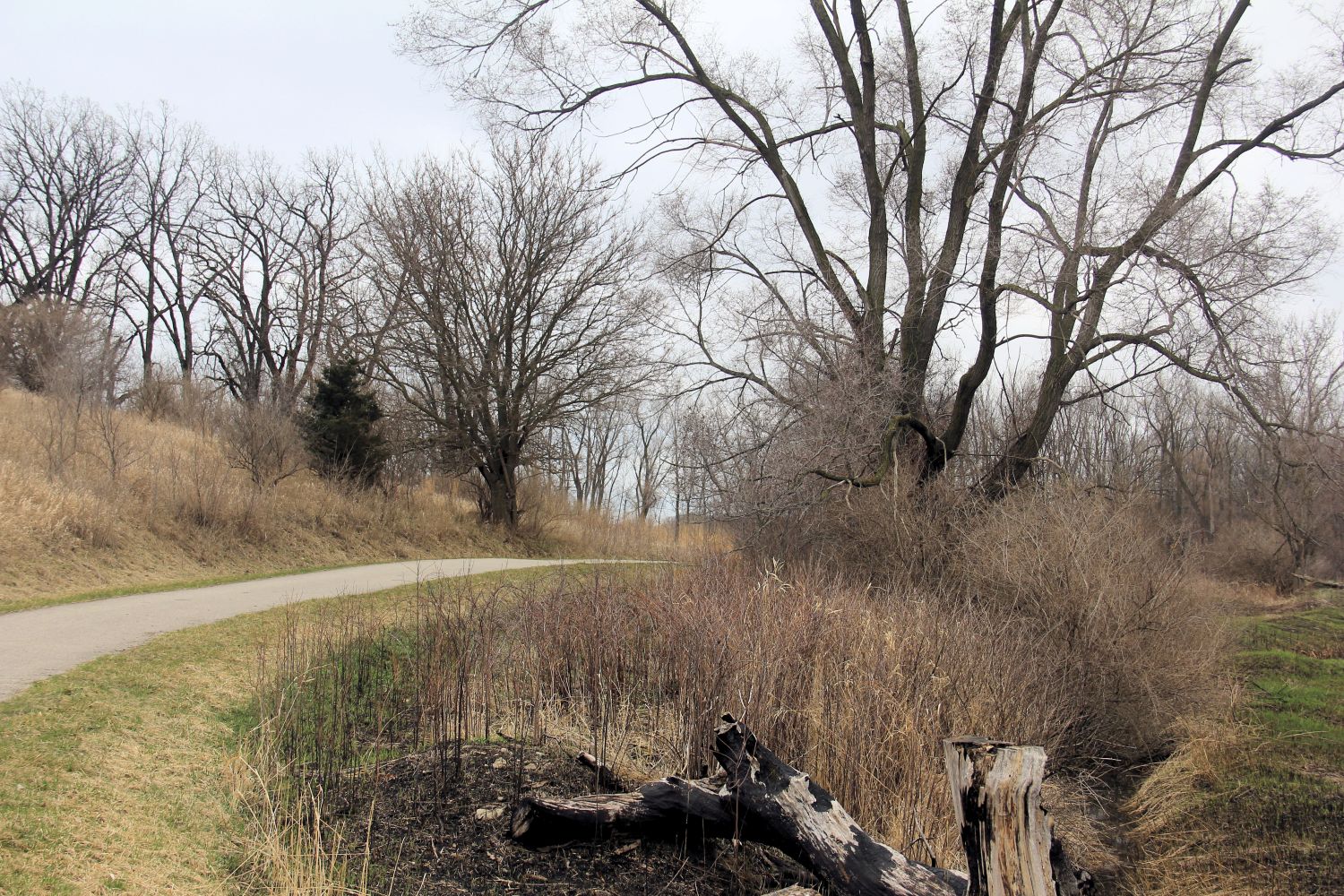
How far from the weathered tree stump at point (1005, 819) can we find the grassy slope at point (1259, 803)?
189 inches

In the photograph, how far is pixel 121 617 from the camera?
33.3 ft

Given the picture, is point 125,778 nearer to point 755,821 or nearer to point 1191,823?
point 755,821

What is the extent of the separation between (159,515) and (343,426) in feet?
21.9

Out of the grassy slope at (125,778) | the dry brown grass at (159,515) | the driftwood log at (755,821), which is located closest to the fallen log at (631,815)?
the driftwood log at (755,821)

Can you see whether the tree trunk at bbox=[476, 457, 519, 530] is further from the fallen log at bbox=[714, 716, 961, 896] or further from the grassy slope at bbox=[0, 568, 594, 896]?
the fallen log at bbox=[714, 716, 961, 896]

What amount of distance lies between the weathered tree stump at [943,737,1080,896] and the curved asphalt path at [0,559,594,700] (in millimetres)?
4461

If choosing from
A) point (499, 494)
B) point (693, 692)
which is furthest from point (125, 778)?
point (499, 494)

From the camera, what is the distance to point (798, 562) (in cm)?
1251

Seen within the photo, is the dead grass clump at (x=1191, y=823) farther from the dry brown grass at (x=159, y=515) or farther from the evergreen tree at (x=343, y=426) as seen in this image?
the evergreen tree at (x=343, y=426)

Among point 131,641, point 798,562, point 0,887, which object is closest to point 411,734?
point 0,887

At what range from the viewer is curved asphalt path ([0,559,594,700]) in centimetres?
787

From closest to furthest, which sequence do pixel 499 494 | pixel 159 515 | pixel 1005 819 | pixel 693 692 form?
pixel 1005 819, pixel 693 692, pixel 159 515, pixel 499 494

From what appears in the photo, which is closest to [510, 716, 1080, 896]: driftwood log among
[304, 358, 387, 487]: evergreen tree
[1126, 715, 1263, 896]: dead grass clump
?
[1126, 715, 1263, 896]: dead grass clump

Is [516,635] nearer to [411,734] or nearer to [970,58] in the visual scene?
[411,734]
